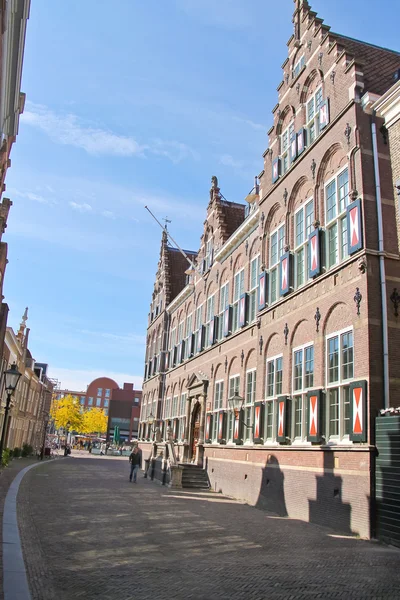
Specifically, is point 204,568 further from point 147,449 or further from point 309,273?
point 147,449

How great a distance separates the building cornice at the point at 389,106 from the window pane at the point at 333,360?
19.4 feet

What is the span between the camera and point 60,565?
7.20 m

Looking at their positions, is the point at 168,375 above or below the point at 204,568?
above

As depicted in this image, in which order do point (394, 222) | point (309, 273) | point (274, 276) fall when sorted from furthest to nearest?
point (274, 276) < point (309, 273) < point (394, 222)

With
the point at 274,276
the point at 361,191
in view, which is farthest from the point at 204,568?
the point at 274,276

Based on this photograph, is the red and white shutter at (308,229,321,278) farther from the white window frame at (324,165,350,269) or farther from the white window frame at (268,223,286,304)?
the white window frame at (268,223,286,304)

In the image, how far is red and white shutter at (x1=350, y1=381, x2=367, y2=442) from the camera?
1127 centimetres

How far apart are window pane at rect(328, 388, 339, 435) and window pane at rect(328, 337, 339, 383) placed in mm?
333

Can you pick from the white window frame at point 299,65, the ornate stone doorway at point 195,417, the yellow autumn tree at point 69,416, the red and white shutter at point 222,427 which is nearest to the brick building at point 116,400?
the yellow autumn tree at point 69,416

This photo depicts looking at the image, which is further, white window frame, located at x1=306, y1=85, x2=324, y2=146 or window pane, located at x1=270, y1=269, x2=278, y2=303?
window pane, located at x1=270, y1=269, x2=278, y2=303

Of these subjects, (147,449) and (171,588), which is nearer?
(171,588)

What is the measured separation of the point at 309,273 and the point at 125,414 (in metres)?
82.9

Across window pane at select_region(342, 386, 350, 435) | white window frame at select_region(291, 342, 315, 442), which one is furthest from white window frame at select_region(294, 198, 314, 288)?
window pane at select_region(342, 386, 350, 435)

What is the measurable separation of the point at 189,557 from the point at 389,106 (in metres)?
11.5
